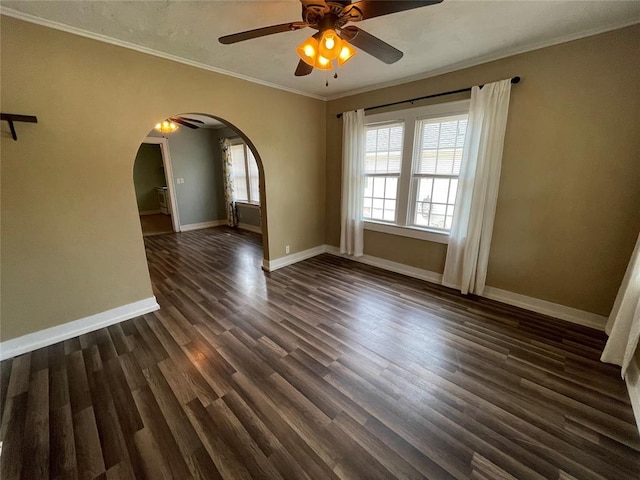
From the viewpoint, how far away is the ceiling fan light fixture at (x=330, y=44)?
4.82 feet

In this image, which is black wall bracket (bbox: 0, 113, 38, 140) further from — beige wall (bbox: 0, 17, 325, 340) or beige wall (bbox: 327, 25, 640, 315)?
beige wall (bbox: 327, 25, 640, 315)

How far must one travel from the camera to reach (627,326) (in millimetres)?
1892

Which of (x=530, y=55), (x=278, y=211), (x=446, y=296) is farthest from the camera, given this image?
(x=278, y=211)

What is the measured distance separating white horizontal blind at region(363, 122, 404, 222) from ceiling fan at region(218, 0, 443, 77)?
6.36 ft

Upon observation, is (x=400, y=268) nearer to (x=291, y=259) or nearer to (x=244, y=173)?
(x=291, y=259)

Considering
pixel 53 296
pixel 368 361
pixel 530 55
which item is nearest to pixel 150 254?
pixel 53 296

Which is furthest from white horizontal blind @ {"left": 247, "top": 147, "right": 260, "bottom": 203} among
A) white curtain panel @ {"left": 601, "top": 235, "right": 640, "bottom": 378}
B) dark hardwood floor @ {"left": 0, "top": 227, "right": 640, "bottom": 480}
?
white curtain panel @ {"left": 601, "top": 235, "right": 640, "bottom": 378}

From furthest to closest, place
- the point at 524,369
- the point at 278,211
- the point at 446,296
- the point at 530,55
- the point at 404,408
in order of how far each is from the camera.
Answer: the point at 278,211
the point at 446,296
the point at 530,55
the point at 524,369
the point at 404,408

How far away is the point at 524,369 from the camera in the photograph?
199 cm

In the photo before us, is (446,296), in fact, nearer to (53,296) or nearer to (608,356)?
(608,356)

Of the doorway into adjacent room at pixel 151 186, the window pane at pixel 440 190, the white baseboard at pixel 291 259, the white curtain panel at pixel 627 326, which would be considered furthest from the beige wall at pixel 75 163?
the doorway into adjacent room at pixel 151 186

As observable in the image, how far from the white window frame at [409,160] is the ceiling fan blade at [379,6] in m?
2.07

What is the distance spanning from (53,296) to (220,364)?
5.57 feet

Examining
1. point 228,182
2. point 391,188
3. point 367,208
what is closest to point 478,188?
point 391,188
